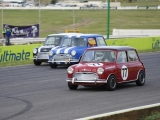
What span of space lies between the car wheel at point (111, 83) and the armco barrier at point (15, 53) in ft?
45.6

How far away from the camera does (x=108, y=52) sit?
18359mm

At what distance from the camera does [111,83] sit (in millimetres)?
17375

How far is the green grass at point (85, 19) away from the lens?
72.0m

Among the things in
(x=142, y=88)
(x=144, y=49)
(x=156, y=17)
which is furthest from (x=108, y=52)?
(x=156, y=17)

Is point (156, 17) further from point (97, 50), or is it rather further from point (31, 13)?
point (97, 50)

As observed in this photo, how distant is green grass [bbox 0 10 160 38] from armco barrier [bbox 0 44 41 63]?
33156 millimetres

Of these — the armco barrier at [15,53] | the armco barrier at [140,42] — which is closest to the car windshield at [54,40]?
the armco barrier at [15,53]

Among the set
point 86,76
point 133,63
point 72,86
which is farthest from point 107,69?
point 133,63

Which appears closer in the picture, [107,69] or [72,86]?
[107,69]

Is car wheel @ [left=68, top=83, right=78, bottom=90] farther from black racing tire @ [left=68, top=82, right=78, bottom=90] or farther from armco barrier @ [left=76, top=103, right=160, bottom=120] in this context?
armco barrier @ [left=76, top=103, right=160, bottom=120]

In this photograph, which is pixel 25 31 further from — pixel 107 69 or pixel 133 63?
pixel 107 69

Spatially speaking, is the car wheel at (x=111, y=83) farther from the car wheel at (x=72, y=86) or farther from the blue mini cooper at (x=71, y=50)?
the blue mini cooper at (x=71, y=50)

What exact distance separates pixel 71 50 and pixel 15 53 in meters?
5.85

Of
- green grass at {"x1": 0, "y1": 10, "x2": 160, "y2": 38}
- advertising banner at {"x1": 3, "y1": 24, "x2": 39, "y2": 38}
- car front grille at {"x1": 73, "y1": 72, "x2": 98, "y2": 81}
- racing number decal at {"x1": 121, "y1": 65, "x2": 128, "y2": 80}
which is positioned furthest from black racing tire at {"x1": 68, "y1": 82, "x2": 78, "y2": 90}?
green grass at {"x1": 0, "y1": 10, "x2": 160, "y2": 38}
